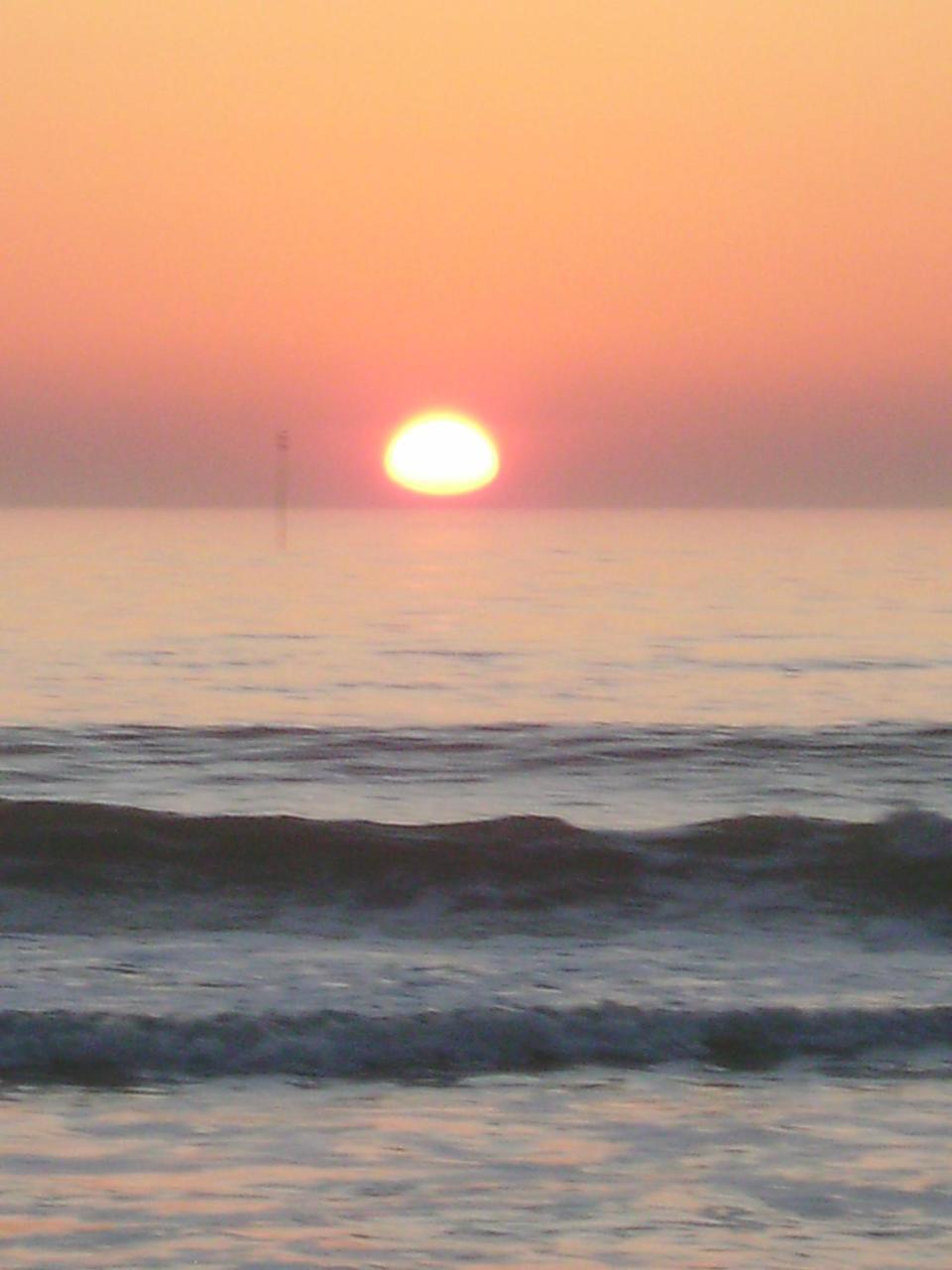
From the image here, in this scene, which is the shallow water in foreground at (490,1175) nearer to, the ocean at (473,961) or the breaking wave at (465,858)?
the ocean at (473,961)

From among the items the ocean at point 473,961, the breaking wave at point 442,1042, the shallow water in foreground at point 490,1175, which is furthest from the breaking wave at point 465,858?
the shallow water in foreground at point 490,1175

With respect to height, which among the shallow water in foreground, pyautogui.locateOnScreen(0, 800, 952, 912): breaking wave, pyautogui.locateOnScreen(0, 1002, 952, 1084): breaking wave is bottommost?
the shallow water in foreground

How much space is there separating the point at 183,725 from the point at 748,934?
1272cm

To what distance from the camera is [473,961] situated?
1279cm

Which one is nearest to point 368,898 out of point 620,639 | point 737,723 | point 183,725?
point 183,725

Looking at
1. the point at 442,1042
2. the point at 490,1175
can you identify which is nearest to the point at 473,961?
the point at 442,1042

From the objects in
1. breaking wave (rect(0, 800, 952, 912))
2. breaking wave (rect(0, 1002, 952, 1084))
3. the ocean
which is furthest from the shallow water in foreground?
breaking wave (rect(0, 800, 952, 912))

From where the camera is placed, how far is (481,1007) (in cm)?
1082

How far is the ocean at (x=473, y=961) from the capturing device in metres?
7.53

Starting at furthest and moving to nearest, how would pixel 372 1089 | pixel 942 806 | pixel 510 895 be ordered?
pixel 942 806, pixel 510 895, pixel 372 1089

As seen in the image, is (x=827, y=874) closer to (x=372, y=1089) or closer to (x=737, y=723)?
(x=372, y=1089)

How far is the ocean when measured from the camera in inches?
296

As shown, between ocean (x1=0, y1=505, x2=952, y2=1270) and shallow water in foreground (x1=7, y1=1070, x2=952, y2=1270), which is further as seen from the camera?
ocean (x1=0, y1=505, x2=952, y2=1270)

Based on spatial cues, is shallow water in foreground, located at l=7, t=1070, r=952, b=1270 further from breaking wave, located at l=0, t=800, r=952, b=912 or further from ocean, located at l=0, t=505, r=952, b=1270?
breaking wave, located at l=0, t=800, r=952, b=912
